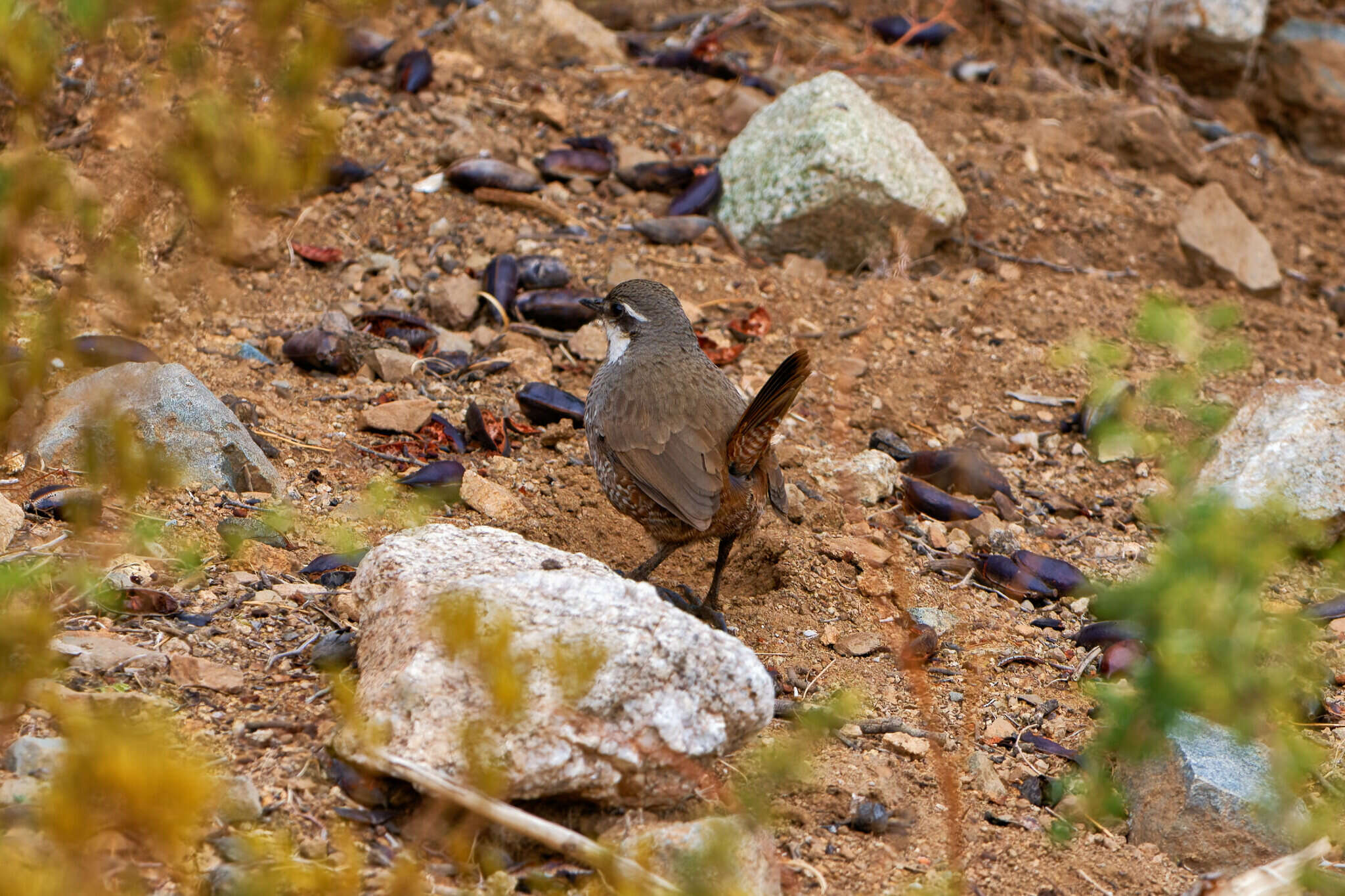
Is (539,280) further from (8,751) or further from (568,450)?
(8,751)

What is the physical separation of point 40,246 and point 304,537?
2.60 meters

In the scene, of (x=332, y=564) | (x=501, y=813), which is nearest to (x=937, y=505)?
(x=332, y=564)

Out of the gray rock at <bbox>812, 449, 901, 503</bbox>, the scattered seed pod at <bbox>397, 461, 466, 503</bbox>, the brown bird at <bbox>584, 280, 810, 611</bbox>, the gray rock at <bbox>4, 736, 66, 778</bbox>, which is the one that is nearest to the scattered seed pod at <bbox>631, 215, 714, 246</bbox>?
the brown bird at <bbox>584, 280, 810, 611</bbox>

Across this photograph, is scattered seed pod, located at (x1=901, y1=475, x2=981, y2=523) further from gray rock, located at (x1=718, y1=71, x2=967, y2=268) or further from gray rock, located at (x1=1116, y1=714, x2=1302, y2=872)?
gray rock, located at (x1=718, y1=71, x2=967, y2=268)

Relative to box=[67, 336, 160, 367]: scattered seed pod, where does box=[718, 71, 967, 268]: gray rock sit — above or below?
below

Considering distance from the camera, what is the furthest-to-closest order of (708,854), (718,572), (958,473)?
(958,473) < (718,572) < (708,854)

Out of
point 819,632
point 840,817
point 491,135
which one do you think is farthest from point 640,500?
point 491,135

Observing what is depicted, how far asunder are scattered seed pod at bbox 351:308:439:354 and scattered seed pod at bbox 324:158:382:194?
1.01 meters

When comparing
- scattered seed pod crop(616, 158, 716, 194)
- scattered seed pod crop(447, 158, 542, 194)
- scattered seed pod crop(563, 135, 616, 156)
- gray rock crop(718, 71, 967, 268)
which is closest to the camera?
gray rock crop(718, 71, 967, 268)

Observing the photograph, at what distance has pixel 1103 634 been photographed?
473 cm

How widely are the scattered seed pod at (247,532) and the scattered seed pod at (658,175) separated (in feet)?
11.8

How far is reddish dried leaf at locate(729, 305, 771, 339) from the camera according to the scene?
21.6 feet

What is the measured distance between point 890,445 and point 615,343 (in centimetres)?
136

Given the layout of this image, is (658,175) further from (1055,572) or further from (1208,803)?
(1208,803)
